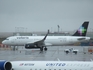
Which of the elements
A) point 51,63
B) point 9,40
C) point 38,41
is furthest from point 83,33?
point 51,63

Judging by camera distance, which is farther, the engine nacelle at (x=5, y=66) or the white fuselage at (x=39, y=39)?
the white fuselage at (x=39, y=39)

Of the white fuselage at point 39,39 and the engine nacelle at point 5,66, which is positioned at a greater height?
the engine nacelle at point 5,66

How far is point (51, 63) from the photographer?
17.5 m

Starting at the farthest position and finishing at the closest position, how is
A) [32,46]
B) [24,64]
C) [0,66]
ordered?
[32,46] → [24,64] → [0,66]

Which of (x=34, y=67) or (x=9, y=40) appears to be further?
(x=9, y=40)

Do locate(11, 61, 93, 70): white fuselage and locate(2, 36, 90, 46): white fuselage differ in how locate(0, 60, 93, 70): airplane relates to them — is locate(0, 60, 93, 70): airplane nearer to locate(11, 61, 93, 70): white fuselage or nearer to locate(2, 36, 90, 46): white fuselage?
locate(11, 61, 93, 70): white fuselage

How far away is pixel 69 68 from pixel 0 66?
15.3ft

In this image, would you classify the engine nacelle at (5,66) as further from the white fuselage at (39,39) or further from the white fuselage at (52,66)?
the white fuselage at (39,39)

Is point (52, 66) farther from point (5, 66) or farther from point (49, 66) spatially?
point (5, 66)

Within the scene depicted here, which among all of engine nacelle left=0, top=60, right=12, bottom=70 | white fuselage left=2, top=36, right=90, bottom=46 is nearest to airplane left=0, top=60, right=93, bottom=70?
engine nacelle left=0, top=60, right=12, bottom=70

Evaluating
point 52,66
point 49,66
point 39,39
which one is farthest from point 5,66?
point 39,39

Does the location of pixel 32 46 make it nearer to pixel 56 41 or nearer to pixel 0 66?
pixel 56 41

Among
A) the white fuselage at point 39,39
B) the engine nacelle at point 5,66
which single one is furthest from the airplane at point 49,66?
the white fuselage at point 39,39

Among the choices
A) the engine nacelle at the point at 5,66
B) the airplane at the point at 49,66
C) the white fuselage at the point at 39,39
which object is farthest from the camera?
the white fuselage at the point at 39,39
